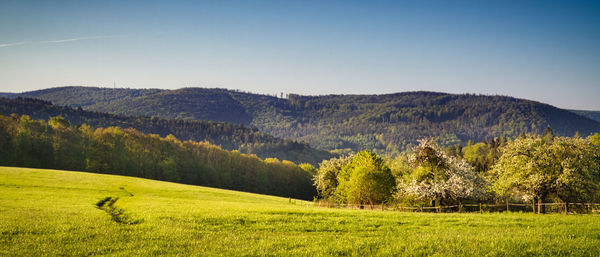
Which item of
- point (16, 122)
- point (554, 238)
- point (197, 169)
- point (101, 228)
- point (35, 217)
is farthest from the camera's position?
point (197, 169)

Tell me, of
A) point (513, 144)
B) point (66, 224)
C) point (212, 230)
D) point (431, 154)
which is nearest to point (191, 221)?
point (212, 230)

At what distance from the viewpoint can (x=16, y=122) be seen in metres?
123

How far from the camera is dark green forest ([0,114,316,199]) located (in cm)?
11500

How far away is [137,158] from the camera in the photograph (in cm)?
13162

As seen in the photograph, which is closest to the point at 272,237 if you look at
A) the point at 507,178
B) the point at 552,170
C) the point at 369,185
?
the point at 507,178

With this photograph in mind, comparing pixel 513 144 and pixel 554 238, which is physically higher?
pixel 513 144

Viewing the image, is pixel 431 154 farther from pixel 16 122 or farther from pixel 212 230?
pixel 16 122

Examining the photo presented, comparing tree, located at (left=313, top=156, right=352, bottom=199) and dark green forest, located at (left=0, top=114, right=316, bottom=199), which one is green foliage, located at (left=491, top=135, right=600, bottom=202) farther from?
dark green forest, located at (left=0, top=114, right=316, bottom=199)

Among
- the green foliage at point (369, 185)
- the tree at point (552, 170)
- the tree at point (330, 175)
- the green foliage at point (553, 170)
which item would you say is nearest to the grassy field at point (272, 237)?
the tree at point (552, 170)

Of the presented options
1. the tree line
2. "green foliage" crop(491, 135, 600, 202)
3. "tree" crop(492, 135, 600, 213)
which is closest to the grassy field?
"tree" crop(492, 135, 600, 213)

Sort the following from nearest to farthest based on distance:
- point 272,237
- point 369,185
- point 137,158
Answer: point 272,237
point 369,185
point 137,158

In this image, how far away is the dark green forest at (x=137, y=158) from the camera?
4528 inches

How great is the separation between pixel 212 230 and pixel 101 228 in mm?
6403

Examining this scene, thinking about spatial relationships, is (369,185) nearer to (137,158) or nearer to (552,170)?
(552,170)
